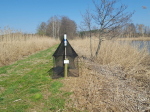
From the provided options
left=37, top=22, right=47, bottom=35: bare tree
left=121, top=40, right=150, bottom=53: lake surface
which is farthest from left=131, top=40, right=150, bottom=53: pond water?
left=37, top=22, right=47, bottom=35: bare tree

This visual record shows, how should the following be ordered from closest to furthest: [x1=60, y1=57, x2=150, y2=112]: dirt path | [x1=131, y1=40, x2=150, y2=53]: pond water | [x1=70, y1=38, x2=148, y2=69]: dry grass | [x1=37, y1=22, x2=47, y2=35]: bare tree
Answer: [x1=60, y1=57, x2=150, y2=112]: dirt path < [x1=70, y1=38, x2=148, y2=69]: dry grass < [x1=131, y1=40, x2=150, y2=53]: pond water < [x1=37, y1=22, x2=47, y2=35]: bare tree

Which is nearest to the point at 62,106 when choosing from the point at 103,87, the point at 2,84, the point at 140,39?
the point at 103,87

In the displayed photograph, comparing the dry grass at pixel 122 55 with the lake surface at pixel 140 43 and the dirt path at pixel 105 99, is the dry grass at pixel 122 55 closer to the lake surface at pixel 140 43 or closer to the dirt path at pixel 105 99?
the lake surface at pixel 140 43

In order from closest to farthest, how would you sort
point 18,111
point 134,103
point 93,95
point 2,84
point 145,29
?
1. point 18,111
2. point 134,103
3. point 93,95
4. point 2,84
5. point 145,29

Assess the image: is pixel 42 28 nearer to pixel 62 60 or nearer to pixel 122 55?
pixel 122 55

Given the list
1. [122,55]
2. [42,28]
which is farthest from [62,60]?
[42,28]

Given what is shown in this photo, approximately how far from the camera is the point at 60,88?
307 centimetres

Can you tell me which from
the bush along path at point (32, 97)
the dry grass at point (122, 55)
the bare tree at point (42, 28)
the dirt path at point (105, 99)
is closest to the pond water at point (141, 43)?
the dry grass at point (122, 55)

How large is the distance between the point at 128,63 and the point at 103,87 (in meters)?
2.70

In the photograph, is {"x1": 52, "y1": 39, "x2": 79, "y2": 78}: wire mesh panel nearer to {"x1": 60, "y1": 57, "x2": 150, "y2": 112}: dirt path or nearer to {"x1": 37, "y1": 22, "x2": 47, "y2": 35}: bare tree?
{"x1": 60, "y1": 57, "x2": 150, "y2": 112}: dirt path

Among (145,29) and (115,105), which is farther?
(145,29)

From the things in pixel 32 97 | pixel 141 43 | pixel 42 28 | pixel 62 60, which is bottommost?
pixel 32 97

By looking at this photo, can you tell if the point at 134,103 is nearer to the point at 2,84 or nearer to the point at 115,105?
the point at 115,105

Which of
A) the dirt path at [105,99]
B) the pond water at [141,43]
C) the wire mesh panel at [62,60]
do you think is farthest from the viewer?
the pond water at [141,43]
